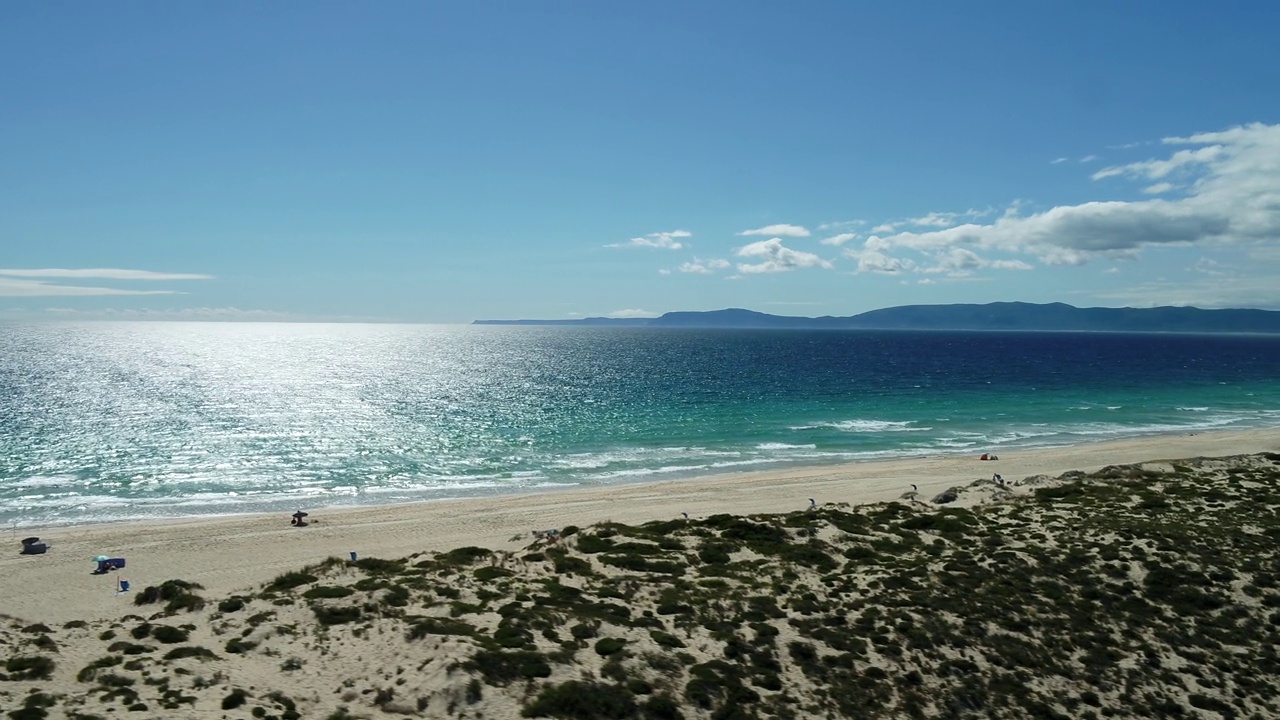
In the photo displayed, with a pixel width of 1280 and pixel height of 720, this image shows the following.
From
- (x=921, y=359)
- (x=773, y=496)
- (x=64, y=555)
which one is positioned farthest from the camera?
(x=921, y=359)

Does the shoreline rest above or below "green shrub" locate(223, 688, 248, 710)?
below

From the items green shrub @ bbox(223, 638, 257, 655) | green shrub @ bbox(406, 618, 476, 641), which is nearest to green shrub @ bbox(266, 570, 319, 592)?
green shrub @ bbox(223, 638, 257, 655)

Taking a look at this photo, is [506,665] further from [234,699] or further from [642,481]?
[642,481]

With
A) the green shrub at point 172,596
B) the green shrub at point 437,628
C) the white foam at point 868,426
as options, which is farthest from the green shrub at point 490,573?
the white foam at point 868,426

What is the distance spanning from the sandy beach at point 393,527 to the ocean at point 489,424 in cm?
471

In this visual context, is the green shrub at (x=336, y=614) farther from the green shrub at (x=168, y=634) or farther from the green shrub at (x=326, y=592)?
the green shrub at (x=168, y=634)

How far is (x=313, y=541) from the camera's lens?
43031mm

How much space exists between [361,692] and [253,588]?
40.0 feet

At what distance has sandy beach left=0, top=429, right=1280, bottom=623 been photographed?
117 feet

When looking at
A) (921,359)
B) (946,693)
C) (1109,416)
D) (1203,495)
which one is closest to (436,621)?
(946,693)

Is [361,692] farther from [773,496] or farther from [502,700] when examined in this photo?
[773,496]

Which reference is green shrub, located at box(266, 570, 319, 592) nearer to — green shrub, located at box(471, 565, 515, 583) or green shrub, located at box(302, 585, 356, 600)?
green shrub, located at box(302, 585, 356, 600)

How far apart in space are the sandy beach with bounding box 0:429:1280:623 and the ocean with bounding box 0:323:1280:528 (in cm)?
471

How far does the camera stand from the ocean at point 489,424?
5747cm
